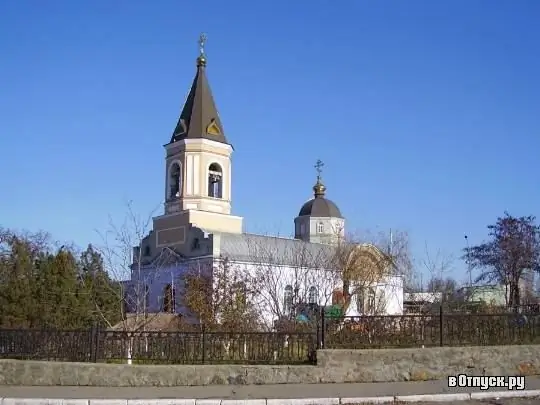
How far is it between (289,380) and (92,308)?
34.7 ft

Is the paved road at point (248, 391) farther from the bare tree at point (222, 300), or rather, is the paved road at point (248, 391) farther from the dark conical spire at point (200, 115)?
the dark conical spire at point (200, 115)

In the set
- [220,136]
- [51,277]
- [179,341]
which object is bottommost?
[179,341]

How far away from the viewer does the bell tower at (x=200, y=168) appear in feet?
116

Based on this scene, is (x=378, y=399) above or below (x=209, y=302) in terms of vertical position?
below

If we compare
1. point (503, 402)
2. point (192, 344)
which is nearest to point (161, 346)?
point (192, 344)

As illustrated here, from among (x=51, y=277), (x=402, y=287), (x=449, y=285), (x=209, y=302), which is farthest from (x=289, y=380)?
(x=402, y=287)

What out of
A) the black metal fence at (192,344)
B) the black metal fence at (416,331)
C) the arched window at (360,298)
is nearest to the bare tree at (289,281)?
the arched window at (360,298)

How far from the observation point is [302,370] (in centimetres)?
1110

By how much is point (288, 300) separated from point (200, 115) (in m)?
17.1

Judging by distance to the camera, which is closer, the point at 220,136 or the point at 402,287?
the point at 402,287

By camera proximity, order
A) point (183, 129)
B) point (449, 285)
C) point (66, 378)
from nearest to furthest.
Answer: point (66, 378)
point (449, 285)
point (183, 129)

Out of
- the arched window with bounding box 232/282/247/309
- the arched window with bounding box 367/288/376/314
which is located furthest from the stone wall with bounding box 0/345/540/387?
the arched window with bounding box 367/288/376/314

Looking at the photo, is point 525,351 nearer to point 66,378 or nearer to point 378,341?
point 378,341

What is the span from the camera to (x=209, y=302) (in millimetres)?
19484
